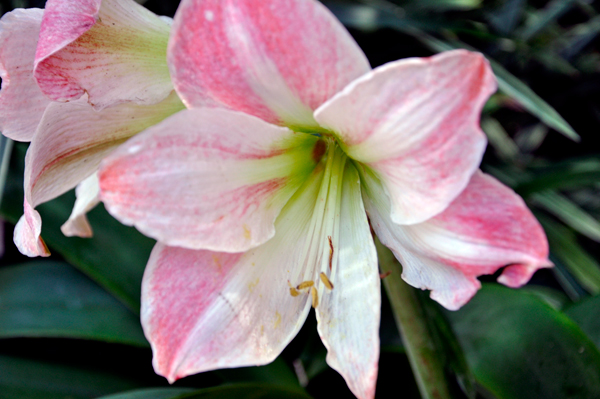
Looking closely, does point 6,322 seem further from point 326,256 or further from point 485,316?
point 485,316

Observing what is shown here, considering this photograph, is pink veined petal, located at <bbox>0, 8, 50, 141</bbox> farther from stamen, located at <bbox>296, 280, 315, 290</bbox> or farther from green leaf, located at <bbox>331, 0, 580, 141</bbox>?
green leaf, located at <bbox>331, 0, 580, 141</bbox>

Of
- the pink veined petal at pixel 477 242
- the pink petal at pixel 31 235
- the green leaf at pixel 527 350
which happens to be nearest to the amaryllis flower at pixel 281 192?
the pink veined petal at pixel 477 242

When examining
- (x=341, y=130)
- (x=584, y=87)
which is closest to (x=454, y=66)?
(x=341, y=130)

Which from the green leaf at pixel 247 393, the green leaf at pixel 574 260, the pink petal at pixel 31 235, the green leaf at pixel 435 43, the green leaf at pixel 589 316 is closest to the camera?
the pink petal at pixel 31 235

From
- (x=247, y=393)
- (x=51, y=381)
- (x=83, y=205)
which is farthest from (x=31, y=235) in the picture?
(x=51, y=381)

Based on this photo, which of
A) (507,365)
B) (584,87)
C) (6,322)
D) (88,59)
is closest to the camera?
(88,59)

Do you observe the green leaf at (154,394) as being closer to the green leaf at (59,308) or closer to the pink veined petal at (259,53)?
the green leaf at (59,308)
